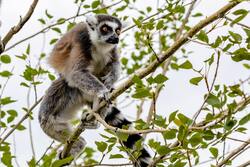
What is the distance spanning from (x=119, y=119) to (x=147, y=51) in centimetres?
185

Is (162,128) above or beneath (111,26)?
beneath

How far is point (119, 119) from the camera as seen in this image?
5.20 m

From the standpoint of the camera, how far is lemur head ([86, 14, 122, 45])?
18.9 ft

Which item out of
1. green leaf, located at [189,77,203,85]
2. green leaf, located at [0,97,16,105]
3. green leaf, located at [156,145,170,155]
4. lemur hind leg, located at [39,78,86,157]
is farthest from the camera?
lemur hind leg, located at [39,78,86,157]

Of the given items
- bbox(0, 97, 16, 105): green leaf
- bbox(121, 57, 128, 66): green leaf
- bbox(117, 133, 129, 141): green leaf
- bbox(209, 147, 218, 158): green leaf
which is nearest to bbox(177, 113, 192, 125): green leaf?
bbox(209, 147, 218, 158): green leaf

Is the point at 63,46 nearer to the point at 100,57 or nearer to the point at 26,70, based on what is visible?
the point at 100,57

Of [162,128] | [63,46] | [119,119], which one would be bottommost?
[119,119]

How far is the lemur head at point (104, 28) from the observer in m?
5.77

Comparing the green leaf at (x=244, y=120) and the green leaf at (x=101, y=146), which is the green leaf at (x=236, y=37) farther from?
the green leaf at (x=101, y=146)

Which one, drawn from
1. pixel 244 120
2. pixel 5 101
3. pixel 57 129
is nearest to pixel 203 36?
pixel 244 120

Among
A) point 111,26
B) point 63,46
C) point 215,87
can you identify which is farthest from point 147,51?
point 215,87

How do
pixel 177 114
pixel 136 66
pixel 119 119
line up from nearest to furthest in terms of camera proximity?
pixel 177 114 < pixel 119 119 < pixel 136 66

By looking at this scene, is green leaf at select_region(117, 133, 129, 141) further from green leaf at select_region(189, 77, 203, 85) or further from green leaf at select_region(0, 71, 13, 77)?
green leaf at select_region(0, 71, 13, 77)

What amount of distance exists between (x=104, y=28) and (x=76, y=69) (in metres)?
0.76
